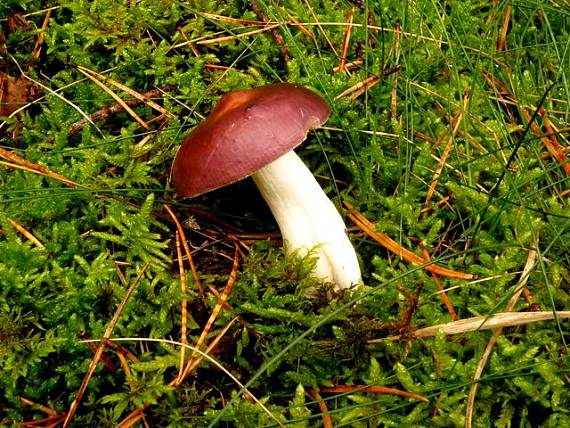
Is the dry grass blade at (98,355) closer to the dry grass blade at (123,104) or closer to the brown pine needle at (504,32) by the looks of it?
the dry grass blade at (123,104)

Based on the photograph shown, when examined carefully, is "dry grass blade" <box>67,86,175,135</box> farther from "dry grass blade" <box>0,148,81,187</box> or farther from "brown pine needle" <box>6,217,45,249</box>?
"brown pine needle" <box>6,217,45,249</box>

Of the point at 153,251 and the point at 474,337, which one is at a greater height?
the point at 153,251

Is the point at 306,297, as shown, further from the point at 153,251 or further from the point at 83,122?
the point at 83,122

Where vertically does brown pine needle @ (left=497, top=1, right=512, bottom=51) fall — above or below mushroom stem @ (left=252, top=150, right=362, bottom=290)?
above

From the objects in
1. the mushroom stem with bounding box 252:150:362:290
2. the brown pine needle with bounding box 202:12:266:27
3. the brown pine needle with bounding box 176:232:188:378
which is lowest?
the brown pine needle with bounding box 176:232:188:378

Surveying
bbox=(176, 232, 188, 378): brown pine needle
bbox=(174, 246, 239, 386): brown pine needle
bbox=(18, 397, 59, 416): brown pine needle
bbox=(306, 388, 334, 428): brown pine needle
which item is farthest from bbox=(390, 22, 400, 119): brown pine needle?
bbox=(18, 397, 59, 416): brown pine needle

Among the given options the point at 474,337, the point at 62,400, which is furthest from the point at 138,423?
the point at 474,337
